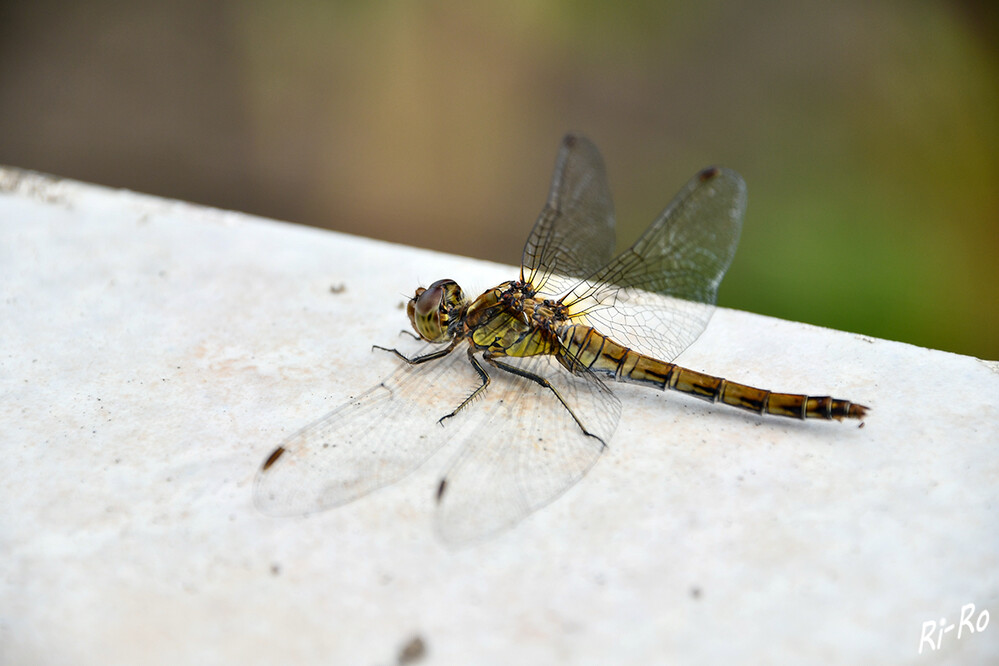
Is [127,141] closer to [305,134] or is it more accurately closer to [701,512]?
[305,134]

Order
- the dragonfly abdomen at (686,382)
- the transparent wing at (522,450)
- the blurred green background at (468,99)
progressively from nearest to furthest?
→ 1. the transparent wing at (522,450)
2. the dragonfly abdomen at (686,382)
3. the blurred green background at (468,99)

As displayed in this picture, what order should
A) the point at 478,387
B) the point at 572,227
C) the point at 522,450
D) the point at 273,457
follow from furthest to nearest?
the point at 572,227 → the point at 478,387 → the point at 522,450 → the point at 273,457

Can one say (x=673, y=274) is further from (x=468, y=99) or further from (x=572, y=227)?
(x=468, y=99)

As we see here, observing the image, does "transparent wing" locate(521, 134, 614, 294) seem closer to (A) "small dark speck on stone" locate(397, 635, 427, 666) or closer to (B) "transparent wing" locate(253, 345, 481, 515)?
(B) "transparent wing" locate(253, 345, 481, 515)

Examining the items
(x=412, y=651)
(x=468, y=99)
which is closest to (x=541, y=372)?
(x=412, y=651)

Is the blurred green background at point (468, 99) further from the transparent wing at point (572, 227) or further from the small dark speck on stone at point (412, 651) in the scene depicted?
the small dark speck on stone at point (412, 651)

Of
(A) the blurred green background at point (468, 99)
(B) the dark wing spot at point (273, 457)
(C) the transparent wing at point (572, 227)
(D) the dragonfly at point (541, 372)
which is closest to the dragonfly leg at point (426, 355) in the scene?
(D) the dragonfly at point (541, 372)

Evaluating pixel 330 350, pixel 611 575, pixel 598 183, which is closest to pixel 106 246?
pixel 330 350

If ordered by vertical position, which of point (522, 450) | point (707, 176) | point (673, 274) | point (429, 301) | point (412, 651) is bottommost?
point (412, 651)
